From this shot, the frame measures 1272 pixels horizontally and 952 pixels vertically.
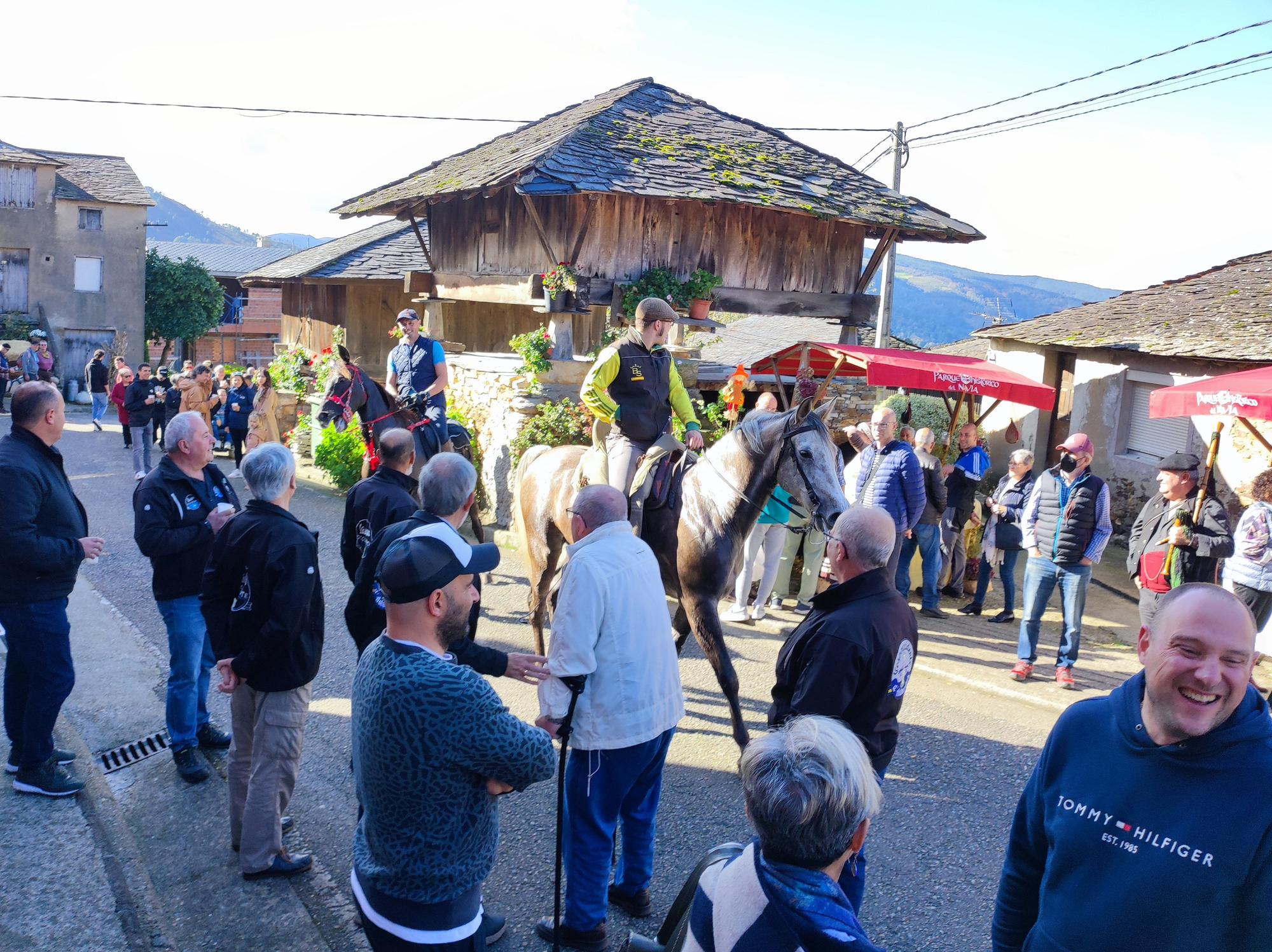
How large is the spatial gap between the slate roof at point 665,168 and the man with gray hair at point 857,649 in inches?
356

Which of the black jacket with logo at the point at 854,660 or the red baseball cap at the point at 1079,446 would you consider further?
the red baseball cap at the point at 1079,446

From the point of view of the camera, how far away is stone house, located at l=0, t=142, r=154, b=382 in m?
36.0

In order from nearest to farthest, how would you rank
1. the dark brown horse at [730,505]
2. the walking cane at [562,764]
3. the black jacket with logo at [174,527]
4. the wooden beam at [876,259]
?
the walking cane at [562,764], the black jacket with logo at [174,527], the dark brown horse at [730,505], the wooden beam at [876,259]

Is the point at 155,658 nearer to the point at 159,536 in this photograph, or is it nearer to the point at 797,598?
the point at 159,536

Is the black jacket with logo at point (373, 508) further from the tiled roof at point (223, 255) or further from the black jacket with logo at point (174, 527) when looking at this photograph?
the tiled roof at point (223, 255)

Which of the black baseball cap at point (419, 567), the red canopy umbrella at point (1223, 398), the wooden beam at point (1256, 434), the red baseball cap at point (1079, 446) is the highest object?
the red canopy umbrella at point (1223, 398)

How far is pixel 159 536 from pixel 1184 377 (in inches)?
566

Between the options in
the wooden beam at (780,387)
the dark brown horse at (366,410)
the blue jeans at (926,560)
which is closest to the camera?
the dark brown horse at (366,410)

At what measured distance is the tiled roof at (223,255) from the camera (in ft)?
163

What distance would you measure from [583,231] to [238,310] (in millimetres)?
40775

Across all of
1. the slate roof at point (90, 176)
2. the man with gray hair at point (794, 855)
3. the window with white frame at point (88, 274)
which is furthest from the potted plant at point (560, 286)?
the window with white frame at point (88, 274)

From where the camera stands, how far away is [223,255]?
52.9 m

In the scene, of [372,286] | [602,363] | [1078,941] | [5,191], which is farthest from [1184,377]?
[5,191]

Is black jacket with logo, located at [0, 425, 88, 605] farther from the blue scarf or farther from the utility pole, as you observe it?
the utility pole
